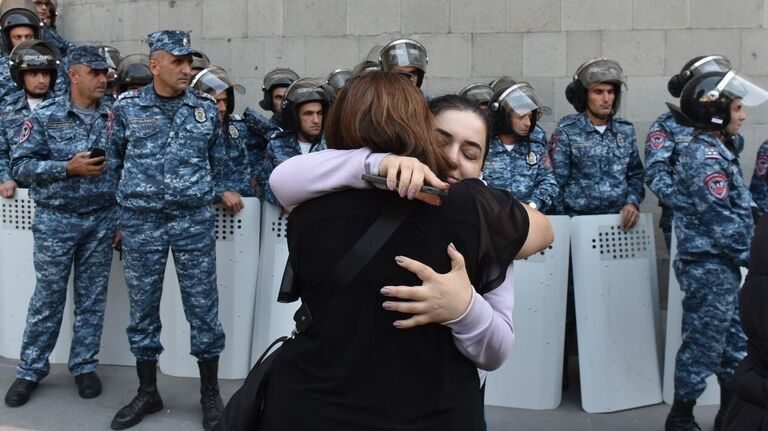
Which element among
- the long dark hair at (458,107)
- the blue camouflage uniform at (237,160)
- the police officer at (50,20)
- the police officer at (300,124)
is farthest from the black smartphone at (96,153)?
the police officer at (50,20)

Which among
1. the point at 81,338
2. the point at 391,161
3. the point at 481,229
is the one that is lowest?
the point at 81,338

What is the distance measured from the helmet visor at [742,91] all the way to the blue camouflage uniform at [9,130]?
4.26 m

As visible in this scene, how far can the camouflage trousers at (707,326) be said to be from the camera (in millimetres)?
4230

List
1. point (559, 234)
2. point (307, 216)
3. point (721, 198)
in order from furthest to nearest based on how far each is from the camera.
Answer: point (559, 234) → point (721, 198) → point (307, 216)

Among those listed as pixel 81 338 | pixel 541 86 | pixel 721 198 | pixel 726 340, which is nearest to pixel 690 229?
pixel 721 198

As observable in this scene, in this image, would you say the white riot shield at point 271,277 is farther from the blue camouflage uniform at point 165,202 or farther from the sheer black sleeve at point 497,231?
the sheer black sleeve at point 497,231

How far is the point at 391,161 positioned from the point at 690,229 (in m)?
3.03

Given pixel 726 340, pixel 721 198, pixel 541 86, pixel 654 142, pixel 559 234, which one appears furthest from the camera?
pixel 541 86

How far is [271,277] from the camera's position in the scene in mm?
5234

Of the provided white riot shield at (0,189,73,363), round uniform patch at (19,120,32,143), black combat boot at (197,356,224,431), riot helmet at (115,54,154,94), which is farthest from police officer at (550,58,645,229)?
white riot shield at (0,189,73,363)

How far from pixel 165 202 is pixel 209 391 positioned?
1.10m

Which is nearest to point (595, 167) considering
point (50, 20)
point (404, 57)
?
point (404, 57)

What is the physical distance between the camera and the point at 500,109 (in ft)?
17.5

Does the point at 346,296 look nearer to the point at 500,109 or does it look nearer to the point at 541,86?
the point at 500,109
